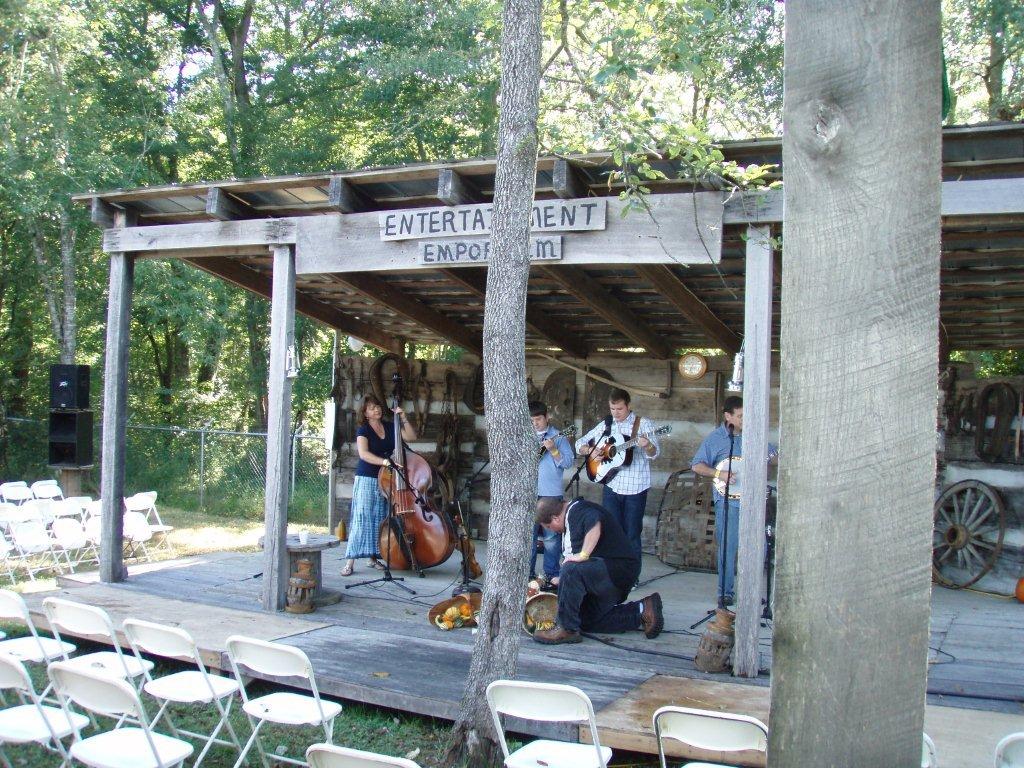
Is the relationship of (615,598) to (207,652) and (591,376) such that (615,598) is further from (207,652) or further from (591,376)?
(591,376)

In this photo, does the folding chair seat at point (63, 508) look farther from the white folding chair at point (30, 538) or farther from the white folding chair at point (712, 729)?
the white folding chair at point (712, 729)

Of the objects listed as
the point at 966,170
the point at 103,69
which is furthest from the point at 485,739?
the point at 103,69

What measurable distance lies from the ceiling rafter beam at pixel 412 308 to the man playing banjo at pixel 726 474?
10.6ft

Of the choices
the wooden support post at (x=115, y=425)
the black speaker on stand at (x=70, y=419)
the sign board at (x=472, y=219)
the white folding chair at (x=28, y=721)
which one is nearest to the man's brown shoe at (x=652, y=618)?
the sign board at (x=472, y=219)

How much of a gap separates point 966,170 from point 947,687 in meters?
2.80

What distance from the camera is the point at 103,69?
663 inches

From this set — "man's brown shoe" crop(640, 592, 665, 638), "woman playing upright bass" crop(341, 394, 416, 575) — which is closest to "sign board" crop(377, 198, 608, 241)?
"woman playing upright bass" crop(341, 394, 416, 575)

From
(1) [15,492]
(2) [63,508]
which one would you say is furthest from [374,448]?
(1) [15,492]

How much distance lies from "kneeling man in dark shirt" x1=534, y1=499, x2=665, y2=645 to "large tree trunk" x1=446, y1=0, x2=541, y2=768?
1829 millimetres

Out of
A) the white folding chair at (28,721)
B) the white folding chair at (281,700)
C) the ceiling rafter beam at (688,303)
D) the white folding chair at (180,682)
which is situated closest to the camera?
the white folding chair at (28,721)

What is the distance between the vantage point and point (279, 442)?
6.74 m

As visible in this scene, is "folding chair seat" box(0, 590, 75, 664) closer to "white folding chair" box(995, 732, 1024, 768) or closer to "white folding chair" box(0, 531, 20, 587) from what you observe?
"white folding chair" box(0, 531, 20, 587)

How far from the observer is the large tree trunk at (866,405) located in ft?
5.60

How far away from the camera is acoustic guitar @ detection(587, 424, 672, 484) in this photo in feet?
24.3
